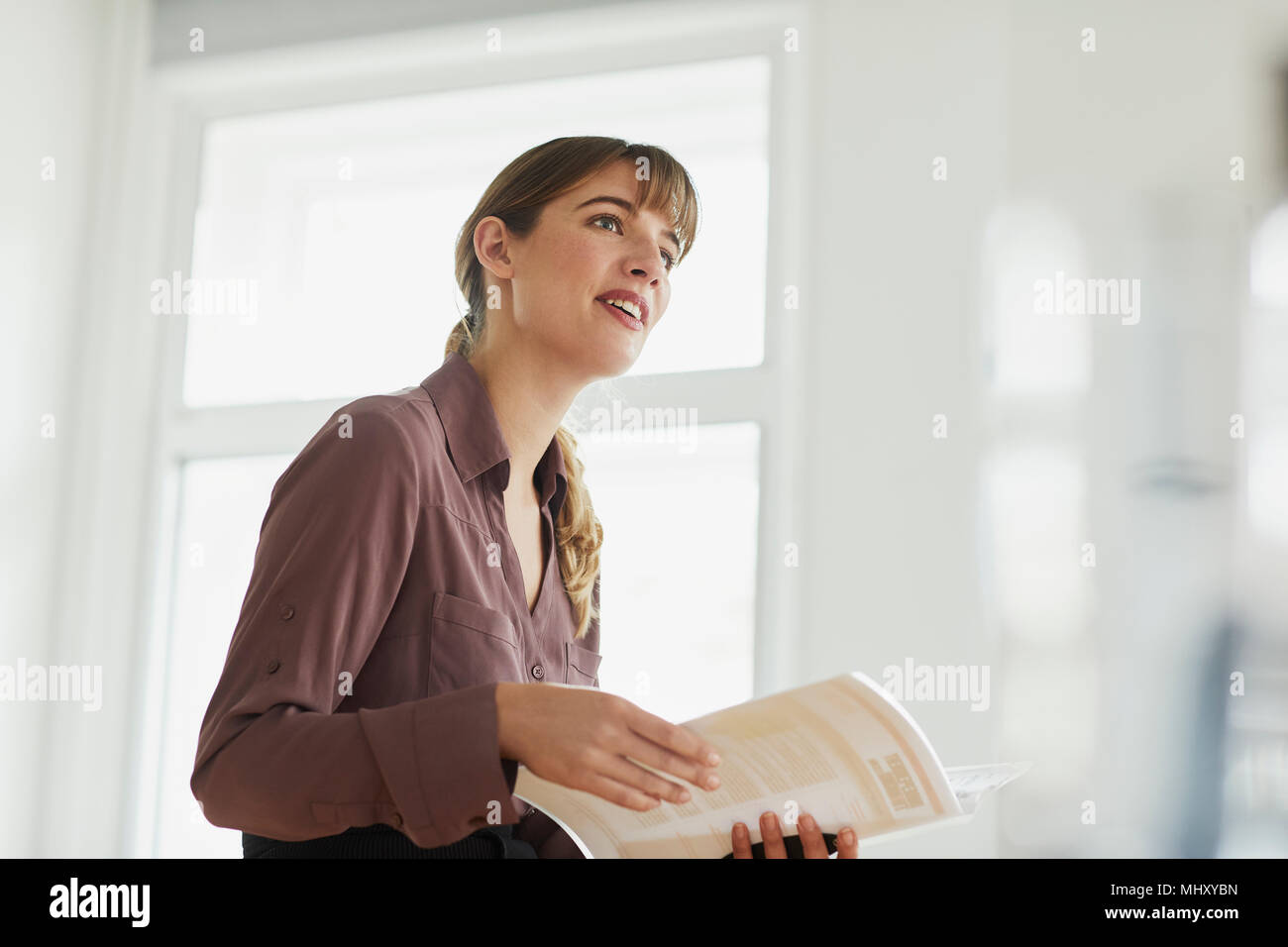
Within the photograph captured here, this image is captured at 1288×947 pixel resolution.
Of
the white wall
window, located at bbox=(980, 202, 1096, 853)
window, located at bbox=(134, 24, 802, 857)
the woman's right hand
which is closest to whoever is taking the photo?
the woman's right hand

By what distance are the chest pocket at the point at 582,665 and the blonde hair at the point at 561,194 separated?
25mm

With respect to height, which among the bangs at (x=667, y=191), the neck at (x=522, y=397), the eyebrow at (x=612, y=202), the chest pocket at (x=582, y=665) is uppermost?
the bangs at (x=667, y=191)

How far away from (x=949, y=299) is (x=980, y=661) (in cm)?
75

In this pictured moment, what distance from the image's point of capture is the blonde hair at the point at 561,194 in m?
1.40

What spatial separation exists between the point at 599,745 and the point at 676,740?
0.17ft

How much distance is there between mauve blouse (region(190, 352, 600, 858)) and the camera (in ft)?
2.87

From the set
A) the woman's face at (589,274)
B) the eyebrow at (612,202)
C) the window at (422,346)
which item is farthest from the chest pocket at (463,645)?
the window at (422,346)

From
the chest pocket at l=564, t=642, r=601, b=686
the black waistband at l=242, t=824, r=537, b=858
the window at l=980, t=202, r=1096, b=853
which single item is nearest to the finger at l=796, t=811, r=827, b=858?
the black waistband at l=242, t=824, r=537, b=858

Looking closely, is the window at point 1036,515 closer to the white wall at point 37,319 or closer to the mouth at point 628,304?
the mouth at point 628,304

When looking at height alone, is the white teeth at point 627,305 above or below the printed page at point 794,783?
→ above

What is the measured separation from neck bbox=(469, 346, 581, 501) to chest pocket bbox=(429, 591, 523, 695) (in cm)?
24

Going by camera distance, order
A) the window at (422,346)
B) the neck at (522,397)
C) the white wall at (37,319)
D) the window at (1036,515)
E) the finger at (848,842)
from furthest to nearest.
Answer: the white wall at (37,319), the window at (422,346), the window at (1036,515), the neck at (522,397), the finger at (848,842)

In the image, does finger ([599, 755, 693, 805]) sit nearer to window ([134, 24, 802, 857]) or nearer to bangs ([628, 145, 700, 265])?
bangs ([628, 145, 700, 265])

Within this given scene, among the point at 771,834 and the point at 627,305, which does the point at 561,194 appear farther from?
the point at 771,834
